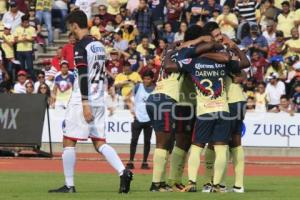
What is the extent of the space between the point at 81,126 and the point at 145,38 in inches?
697

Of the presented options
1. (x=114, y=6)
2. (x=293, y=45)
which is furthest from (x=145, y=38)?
(x=293, y=45)

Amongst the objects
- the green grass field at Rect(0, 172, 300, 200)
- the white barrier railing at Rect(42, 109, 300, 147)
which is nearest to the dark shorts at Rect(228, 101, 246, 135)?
the green grass field at Rect(0, 172, 300, 200)

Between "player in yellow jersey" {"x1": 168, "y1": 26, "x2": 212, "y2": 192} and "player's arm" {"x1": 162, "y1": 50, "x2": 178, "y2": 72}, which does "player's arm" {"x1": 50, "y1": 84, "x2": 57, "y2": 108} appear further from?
"player's arm" {"x1": 162, "y1": 50, "x2": 178, "y2": 72}

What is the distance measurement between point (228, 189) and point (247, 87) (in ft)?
44.0

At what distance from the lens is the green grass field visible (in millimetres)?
14328

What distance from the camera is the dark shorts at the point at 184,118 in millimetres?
15453

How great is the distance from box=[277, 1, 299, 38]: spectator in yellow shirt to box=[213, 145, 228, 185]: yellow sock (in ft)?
58.2

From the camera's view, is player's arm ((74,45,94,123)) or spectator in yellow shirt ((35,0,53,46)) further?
spectator in yellow shirt ((35,0,53,46))

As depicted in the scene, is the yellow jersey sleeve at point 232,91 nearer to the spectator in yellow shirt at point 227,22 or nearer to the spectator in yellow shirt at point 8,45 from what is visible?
the spectator in yellow shirt at point 227,22

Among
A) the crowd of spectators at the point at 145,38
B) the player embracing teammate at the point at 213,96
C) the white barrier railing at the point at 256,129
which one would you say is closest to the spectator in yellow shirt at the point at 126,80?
the crowd of spectators at the point at 145,38

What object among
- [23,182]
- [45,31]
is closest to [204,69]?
[23,182]

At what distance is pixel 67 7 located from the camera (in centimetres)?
3575

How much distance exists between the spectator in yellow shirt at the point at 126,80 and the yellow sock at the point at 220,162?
534 inches

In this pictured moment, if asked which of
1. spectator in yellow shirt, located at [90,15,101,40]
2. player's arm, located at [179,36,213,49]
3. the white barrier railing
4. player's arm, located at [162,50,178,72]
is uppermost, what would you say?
spectator in yellow shirt, located at [90,15,101,40]
